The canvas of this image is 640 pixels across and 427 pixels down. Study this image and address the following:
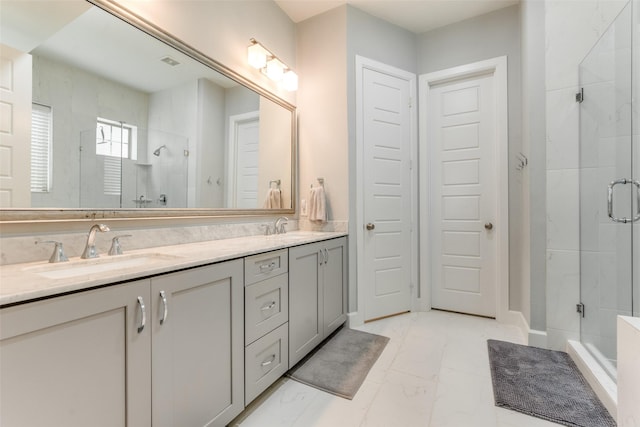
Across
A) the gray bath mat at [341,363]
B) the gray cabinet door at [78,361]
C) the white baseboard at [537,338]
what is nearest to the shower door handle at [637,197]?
the white baseboard at [537,338]

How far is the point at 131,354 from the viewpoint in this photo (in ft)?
3.00

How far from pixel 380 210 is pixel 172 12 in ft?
6.87

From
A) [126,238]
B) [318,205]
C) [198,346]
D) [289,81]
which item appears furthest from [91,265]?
[289,81]

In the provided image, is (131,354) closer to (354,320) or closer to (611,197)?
(354,320)

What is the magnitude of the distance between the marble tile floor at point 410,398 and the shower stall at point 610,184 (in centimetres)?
60

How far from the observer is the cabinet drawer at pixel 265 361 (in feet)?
4.58

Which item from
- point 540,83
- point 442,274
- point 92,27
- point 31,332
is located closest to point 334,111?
point 540,83

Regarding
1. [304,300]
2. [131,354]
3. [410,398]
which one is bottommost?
[410,398]

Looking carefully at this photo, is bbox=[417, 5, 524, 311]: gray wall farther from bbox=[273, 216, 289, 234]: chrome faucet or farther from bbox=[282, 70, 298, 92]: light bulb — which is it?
bbox=[273, 216, 289, 234]: chrome faucet

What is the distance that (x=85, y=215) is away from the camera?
129cm

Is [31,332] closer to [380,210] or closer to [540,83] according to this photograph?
[380,210]

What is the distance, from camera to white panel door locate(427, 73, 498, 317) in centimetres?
270

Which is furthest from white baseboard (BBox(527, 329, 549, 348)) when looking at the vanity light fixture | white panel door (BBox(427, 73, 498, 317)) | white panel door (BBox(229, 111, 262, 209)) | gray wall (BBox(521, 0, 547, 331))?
the vanity light fixture

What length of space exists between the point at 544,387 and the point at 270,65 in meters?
2.89
